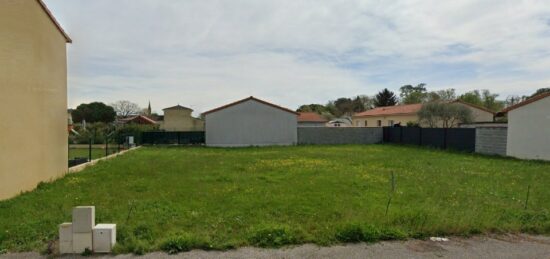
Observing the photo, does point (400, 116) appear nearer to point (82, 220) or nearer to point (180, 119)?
point (180, 119)

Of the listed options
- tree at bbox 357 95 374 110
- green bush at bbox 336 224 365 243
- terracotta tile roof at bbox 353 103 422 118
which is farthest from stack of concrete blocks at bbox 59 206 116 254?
tree at bbox 357 95 374 110

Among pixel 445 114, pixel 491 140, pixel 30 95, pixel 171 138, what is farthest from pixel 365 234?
pixel 445 114

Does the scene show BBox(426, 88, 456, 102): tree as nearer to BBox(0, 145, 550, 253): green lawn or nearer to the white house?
the white house

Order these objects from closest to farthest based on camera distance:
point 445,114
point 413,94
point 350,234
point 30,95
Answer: point 350,234 → point 30,95 → point 445,114 → point 413,94

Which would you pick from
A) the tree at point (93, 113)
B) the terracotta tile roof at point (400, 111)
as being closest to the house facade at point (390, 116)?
the terracotta tile roof at point (400, 111)

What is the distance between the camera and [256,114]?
92.2 feet

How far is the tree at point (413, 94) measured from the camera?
5490 centimetres

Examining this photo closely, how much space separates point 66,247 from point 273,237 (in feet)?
8.67

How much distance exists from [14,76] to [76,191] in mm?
2974

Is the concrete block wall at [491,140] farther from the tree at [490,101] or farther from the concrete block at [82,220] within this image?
the tree at [490,101]

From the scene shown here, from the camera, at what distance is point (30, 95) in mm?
8531

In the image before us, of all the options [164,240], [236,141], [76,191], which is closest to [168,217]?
[164,240]

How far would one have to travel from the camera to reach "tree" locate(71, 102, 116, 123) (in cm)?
5078

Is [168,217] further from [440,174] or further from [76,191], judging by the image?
[440,174]
